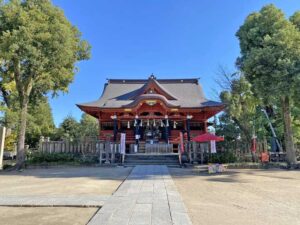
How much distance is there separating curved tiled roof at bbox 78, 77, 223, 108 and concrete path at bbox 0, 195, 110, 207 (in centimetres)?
1418

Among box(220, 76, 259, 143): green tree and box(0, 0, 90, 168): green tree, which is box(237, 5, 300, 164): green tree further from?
box(0, 0, 90, 168): green tree

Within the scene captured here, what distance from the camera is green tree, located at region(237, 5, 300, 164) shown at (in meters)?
11.6

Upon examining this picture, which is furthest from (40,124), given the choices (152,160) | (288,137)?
(288,137)

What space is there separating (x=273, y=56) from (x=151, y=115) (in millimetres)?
10524

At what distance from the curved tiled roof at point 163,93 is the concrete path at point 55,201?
1418cm

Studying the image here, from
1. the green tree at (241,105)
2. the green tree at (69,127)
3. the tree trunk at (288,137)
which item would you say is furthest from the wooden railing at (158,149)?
the green tree at (69,127)

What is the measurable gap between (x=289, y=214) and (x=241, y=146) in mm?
A: 10330

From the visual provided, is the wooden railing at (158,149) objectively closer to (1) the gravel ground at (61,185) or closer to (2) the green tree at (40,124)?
(1) the gravel ground at (61,185)

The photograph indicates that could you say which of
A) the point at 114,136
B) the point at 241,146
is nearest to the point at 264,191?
the point at 241,146

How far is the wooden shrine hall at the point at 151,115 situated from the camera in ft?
63.4

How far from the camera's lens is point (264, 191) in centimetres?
650

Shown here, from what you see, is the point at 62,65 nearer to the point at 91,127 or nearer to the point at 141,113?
the point at 141,113

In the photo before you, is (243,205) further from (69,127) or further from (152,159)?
(69,127)

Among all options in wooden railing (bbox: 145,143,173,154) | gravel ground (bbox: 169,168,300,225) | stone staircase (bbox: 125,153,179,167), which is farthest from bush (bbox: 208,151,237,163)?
gravel ground (bbox: 169,168,300,225)
